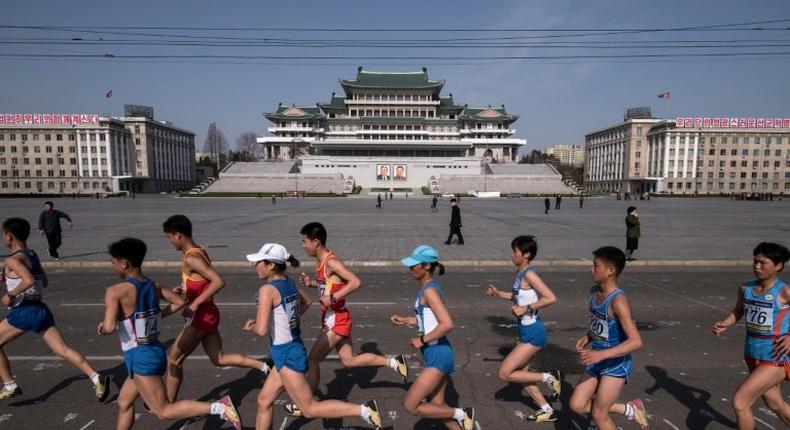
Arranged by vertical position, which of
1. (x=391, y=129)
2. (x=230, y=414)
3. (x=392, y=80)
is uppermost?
(x=392, y=80)

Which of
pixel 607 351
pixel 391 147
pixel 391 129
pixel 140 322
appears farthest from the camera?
pixel 391 129

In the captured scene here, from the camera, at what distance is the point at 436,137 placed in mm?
81125

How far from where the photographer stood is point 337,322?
Result: 399cm

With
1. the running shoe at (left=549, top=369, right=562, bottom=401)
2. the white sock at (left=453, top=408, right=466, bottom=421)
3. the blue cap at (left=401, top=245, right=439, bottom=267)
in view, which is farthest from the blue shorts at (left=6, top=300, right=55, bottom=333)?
the running shoe at (left=549, top=369, right=562, bottom=401)

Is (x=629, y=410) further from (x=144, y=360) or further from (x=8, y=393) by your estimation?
(x=8, y=393)

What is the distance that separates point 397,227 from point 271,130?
2966 inches

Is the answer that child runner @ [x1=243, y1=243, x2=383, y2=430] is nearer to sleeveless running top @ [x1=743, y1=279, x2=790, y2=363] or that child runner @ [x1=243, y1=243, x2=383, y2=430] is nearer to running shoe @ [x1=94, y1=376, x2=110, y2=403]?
running shoe @ [x1=94, y1=376, x2=110, y2=403]

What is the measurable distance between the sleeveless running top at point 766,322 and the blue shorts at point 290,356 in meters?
3.52

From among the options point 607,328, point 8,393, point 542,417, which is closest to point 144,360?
point 8,393

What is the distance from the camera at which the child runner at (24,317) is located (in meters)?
3.97

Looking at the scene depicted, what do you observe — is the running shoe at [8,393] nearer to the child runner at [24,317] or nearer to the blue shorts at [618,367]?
the child runner at [24,317]

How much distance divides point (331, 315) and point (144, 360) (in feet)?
5.14

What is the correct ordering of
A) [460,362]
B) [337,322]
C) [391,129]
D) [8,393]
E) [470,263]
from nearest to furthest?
[337,322], [8,393], [460,362], [470,263], [391,129]

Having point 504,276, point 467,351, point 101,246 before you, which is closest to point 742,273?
point 504,276
